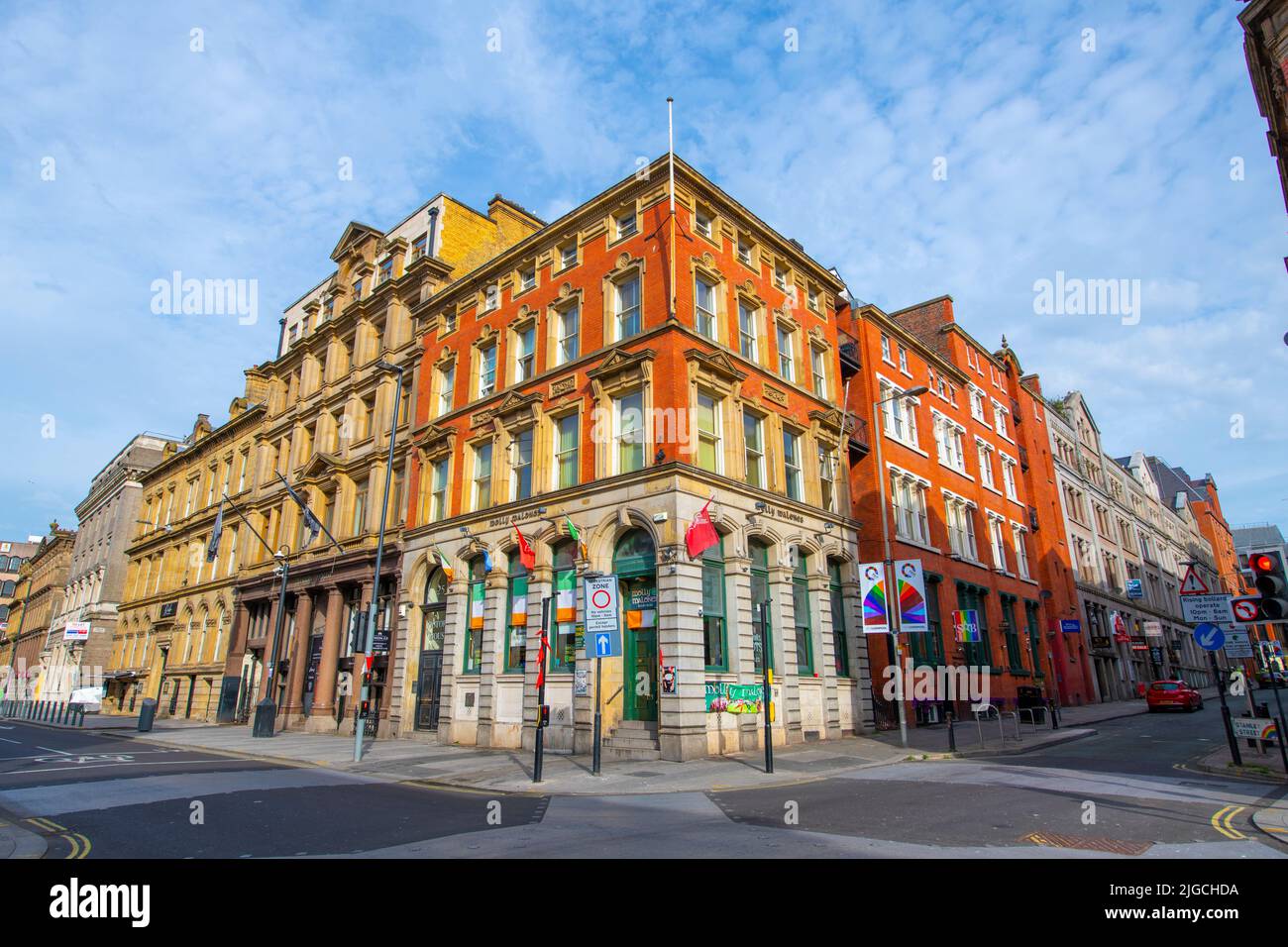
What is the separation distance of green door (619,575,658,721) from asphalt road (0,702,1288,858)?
20.3 feet

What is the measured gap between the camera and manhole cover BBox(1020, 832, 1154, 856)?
7.61 metres

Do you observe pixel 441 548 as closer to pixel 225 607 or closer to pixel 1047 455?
pixel 225 607

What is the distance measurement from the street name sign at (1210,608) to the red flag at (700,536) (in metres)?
10.6

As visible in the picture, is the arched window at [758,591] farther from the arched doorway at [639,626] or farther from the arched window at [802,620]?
the arched doorway at [639,626]

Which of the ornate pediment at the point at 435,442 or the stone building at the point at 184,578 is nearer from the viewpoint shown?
the ornate pediment at the point at 435,442

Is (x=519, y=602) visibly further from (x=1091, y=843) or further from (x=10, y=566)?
(x=10, y=566)

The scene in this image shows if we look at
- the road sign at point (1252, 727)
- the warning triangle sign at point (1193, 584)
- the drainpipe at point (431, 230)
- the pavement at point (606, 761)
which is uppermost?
the drainpipe at point (431, 230)

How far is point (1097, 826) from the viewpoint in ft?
29.4

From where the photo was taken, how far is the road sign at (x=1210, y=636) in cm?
1473

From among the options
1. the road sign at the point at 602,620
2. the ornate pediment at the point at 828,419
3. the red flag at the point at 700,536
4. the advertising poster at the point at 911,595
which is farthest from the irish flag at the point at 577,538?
the ornate pediment at the point at 828,419

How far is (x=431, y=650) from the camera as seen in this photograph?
1099 inches

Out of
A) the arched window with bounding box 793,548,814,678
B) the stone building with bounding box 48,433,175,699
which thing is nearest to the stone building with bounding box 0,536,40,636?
the stone building with bounding box 48,433,175,699

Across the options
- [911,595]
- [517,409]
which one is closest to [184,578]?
[517,409]

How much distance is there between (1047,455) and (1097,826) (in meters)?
46.9
